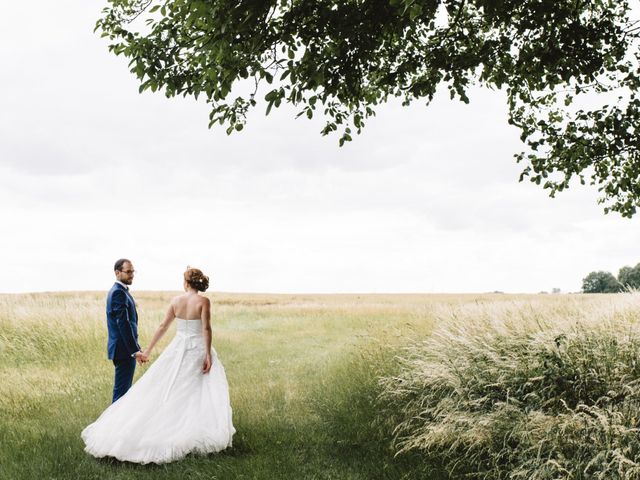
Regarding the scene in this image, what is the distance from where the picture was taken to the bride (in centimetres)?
736

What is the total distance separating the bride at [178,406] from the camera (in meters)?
7.36

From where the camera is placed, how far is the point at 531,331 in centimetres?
886

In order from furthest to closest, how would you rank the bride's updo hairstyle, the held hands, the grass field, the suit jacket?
1. the suit jacket
2. the held hands
3. the bride's updo hairstyle
4. the grass field

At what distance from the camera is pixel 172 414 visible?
7535mm

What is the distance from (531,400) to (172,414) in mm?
4585

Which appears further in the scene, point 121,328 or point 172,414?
point 121,328

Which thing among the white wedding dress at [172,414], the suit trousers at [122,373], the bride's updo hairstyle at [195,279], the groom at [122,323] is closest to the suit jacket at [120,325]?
the groom at [122,323]

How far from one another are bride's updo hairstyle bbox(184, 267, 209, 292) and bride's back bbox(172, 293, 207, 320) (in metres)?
0.14

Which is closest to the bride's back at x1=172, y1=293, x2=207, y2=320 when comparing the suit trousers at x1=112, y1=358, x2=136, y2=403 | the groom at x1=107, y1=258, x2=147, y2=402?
the groom at x1=107, y1=258, x2=147, y2=402

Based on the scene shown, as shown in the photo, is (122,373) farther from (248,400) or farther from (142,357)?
(248,400)

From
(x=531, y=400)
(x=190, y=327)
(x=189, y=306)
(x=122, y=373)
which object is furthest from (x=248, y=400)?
(x=531, y=400)

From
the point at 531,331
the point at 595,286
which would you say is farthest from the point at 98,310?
the point at 595,286

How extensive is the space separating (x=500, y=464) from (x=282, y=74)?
557 cm

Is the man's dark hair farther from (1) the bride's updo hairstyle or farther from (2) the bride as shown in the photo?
(1) the bride's updo hairstyle
